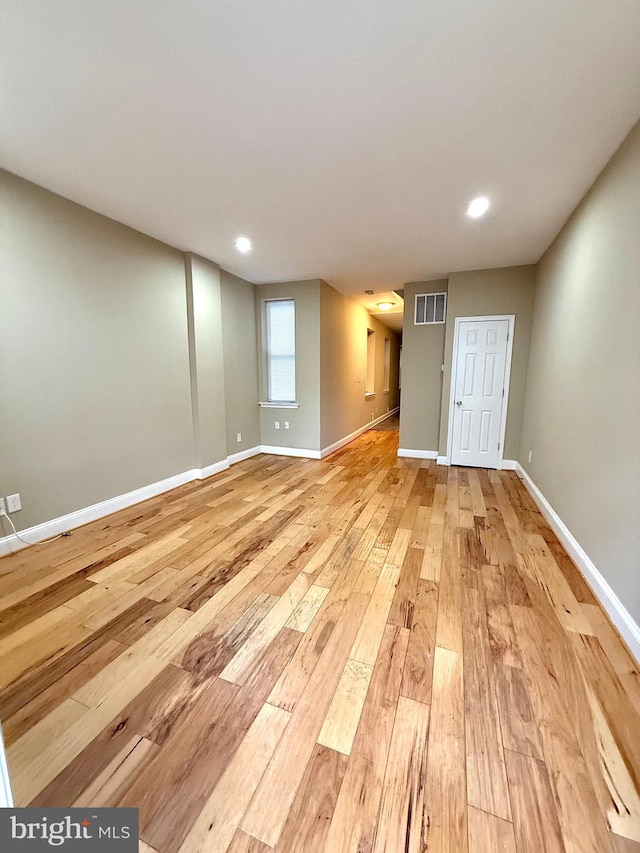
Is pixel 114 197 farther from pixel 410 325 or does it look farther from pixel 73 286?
pixel 410 325

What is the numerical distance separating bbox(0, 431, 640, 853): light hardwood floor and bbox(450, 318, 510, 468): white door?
2.09m

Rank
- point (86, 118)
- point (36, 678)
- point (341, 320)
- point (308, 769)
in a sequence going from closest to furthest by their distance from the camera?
point (308, 769) → point (36, 678) → point (86, 118) → point (341, 320)

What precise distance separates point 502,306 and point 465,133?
2754 mm

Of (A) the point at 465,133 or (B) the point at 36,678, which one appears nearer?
(B) the point at 36,678

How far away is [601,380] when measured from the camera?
2.08m

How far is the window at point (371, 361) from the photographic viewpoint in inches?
285

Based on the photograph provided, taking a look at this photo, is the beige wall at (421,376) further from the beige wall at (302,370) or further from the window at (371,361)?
the window at (371,361)

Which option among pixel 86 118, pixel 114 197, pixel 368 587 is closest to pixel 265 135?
pixel 86 118

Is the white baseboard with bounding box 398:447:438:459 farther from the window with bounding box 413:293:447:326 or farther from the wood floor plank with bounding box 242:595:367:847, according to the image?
the wood floor plank with bounding box 242:595:367:847

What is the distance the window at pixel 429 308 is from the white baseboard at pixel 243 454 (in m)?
3.06

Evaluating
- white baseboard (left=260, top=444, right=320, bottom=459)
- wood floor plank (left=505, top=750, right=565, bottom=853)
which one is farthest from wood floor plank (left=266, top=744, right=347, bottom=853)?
white baseboard (left=260, top=444, right=320, bottom=459)

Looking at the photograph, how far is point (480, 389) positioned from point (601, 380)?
7.98 ft

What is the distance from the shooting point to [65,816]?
93cm

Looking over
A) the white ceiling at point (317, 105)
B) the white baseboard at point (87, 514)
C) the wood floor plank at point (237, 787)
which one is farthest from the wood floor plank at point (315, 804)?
the white ceiling at point (317, 105)
